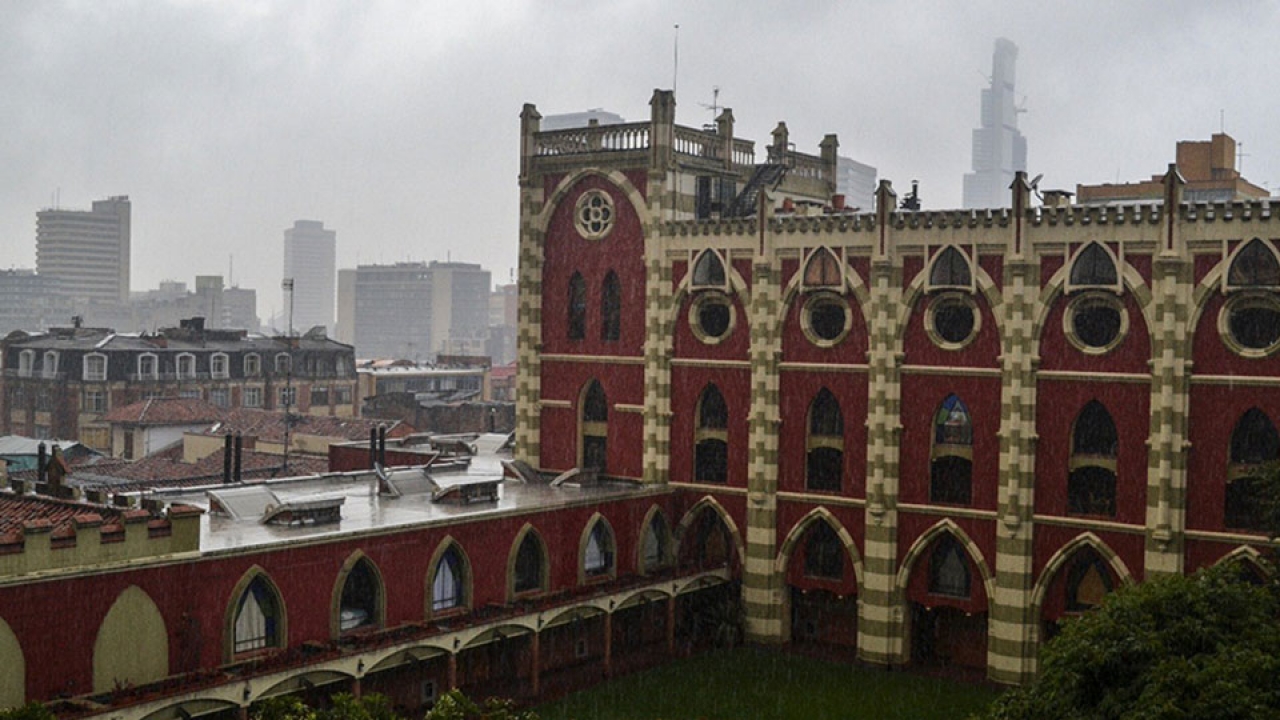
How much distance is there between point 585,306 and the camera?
198ft

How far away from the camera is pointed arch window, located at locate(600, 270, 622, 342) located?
5941 centimetres

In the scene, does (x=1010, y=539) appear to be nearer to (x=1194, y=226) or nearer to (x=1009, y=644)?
(x=1009, y=644)

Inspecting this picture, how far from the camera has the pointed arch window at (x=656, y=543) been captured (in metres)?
56.4

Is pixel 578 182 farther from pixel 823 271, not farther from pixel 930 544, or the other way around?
pixel 930 544

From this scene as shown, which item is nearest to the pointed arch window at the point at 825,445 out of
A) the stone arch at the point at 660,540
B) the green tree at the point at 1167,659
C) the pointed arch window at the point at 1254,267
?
the stone arch at the point at 660,540

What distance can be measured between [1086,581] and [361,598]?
2587 centimetres

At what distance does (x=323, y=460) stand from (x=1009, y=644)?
45.5 m

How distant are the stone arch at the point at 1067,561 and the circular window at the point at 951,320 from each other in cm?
832

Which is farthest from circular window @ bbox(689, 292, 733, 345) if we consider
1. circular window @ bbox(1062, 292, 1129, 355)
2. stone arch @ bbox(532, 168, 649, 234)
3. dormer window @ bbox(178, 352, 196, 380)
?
dormer window @ bbox(178, 352, 196, 380)

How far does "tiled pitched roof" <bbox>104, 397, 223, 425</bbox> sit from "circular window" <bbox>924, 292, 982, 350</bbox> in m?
59.5

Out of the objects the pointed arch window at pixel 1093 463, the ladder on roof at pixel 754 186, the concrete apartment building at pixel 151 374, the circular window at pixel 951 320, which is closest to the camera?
the pointed arch window at pixel 1093 463

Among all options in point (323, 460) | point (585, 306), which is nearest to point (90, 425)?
point (323, 460)

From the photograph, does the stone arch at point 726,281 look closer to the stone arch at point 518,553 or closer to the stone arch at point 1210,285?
the stone arch at point 518,553

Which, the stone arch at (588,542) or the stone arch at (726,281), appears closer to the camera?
the stone arch at (588,542)
